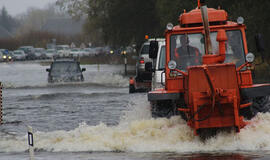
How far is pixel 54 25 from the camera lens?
199m

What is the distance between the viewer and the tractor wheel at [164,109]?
1443cm

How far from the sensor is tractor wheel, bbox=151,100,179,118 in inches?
568

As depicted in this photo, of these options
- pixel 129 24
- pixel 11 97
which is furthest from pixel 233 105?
pixel 129 24

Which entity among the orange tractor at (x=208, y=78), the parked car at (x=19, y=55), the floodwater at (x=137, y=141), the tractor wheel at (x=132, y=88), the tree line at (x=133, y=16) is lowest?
the floodwater at (x=137, y=141)

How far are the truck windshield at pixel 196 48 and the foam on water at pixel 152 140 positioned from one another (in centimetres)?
110

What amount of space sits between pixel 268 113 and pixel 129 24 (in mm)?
46970

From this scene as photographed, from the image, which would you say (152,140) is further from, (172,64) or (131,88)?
(131,88)

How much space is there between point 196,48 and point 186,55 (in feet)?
0.75

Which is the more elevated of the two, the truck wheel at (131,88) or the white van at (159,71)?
the white van at (159,71)

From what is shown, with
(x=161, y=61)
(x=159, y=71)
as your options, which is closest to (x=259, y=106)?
(x=159, y=71)

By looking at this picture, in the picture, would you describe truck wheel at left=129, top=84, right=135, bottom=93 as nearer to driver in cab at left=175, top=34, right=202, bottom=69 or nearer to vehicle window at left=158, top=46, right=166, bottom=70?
vehicle window at left=158, top=46, right=166, bottom=70

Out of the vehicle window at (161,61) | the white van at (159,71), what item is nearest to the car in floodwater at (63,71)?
the white van at (159,71)

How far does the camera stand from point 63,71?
126 ft

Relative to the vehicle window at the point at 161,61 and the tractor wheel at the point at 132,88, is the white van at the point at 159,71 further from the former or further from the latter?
the tractor wheel at the point at 132,88
